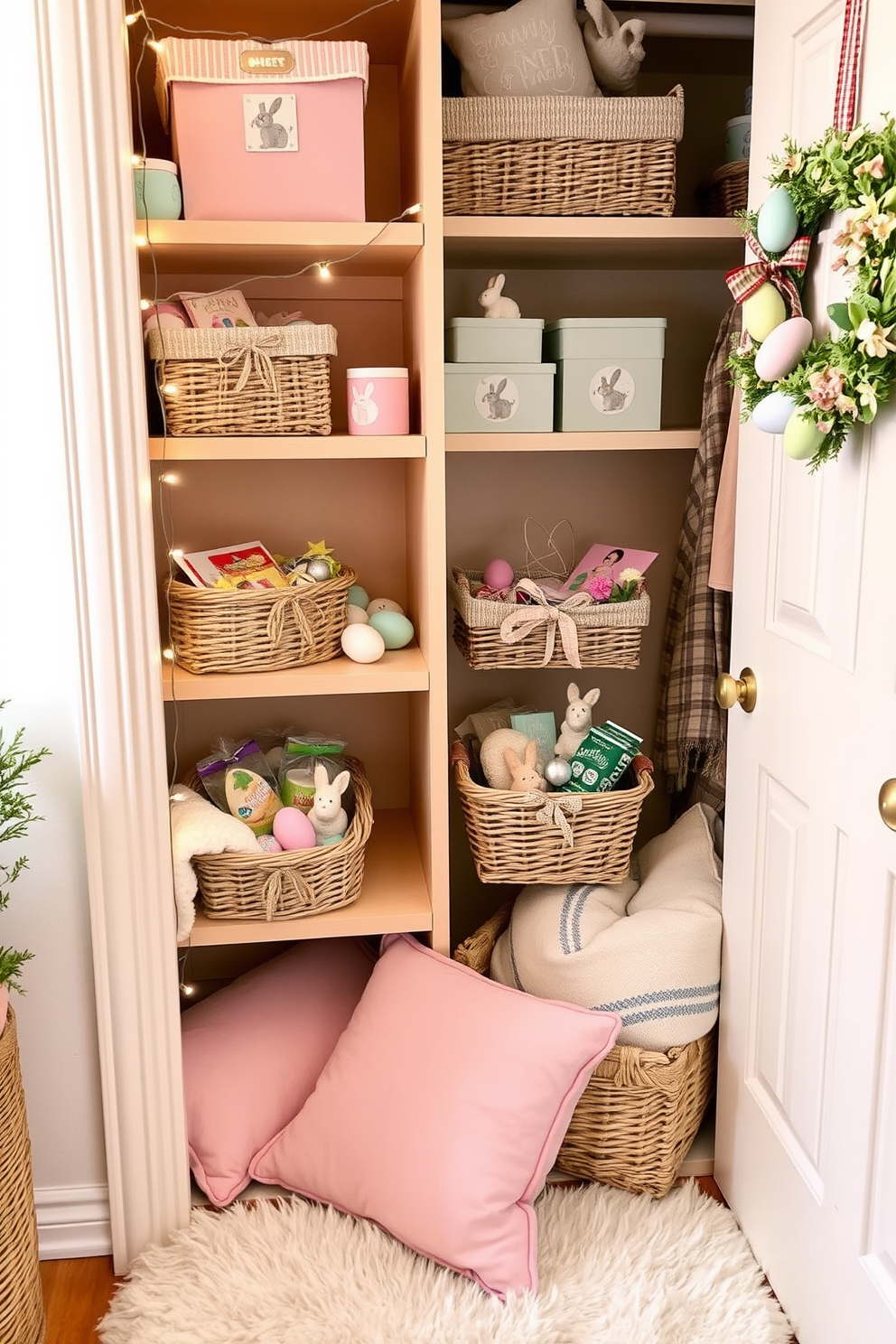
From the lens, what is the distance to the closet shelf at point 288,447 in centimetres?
172

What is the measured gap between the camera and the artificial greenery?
156 cm

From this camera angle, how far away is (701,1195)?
1877mm

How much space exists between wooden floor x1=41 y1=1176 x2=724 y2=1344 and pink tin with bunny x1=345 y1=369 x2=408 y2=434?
1.38m

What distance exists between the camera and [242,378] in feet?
5.62

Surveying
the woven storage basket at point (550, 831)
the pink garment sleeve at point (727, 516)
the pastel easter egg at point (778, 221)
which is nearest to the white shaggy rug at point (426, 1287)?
the woven storage basket at point (550, 831)

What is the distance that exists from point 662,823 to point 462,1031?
2.72ft

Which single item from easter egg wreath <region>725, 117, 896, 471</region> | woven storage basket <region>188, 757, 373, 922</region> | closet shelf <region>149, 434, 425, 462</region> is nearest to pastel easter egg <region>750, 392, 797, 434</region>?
easter egg wreath <region>725, 117, 896, 471</region>

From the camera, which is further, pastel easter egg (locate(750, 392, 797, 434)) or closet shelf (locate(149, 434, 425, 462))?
closet shelf (locate(149, 434, 425, 462))

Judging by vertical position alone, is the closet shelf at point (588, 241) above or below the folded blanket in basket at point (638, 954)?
above

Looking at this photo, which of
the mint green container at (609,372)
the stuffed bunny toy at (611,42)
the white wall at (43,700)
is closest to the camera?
the white wall at (43,700)

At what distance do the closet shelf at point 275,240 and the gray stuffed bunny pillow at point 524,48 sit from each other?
1.13 ft

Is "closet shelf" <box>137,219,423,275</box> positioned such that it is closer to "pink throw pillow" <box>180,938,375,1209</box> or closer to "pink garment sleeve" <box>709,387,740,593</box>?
"pink garment sleeve" <box>709,387,740,593</box>

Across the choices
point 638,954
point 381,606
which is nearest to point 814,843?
point 638,954

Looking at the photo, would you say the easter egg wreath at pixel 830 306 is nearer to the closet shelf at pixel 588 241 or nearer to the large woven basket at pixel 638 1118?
the closet shelf at pixel 588 241
